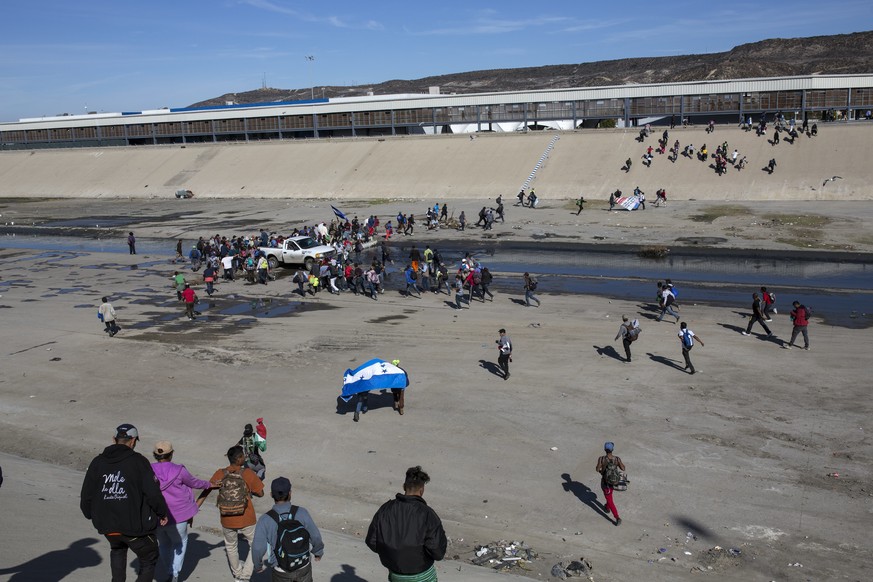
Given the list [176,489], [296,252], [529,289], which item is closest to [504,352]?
[529,289]

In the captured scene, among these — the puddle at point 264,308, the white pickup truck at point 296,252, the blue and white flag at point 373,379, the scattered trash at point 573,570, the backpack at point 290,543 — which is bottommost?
the scattered trash at point 573,570

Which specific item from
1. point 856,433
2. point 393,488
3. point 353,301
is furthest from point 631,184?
point 393,488

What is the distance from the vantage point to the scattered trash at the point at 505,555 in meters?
9.24

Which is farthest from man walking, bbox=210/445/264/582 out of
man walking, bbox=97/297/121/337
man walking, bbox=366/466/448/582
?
man walking, bbox=97/297/121/337

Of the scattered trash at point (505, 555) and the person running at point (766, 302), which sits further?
the person running at point (766, 302)

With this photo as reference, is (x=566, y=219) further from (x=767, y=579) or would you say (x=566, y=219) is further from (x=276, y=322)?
(x=767, y=579)

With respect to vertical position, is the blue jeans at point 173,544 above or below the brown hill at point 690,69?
below

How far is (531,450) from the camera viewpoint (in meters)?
13.0

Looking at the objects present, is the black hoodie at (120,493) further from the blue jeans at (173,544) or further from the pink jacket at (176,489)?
the blue jeans at (173,544)

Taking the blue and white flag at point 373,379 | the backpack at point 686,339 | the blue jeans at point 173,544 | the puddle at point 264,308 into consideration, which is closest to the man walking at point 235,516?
the blue jeans at point 173,544

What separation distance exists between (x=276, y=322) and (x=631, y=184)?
3377 cm

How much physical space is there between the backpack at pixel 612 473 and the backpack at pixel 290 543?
566cm

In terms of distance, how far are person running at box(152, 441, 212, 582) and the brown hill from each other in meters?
115

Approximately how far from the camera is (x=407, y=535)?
5.43 metres
